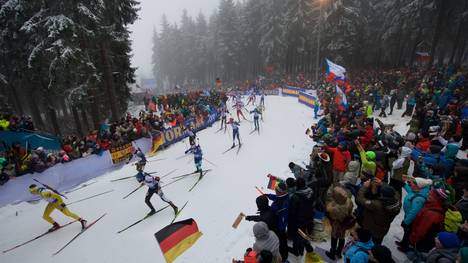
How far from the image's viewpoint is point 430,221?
174 inches

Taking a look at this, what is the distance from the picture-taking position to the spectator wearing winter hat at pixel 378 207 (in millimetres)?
4426

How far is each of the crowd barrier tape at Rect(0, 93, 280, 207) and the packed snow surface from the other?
0.44 m

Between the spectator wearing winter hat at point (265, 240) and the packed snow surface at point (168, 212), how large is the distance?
2141 mm

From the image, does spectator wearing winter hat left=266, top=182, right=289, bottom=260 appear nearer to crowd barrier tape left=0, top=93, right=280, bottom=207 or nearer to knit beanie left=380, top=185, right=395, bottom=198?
knit beanie left=380, top=185, right=395, bottom=198

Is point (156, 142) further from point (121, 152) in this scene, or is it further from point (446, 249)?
point (446, 249)

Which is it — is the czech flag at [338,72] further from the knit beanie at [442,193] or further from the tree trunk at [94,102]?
the tree trunk at [94,102]

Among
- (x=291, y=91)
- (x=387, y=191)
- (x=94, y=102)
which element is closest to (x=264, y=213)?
(x=387, y=191)

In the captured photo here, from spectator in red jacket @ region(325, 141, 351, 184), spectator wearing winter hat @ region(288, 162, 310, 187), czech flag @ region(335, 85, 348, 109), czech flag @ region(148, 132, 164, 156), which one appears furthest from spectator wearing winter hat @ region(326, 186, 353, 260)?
czech flag @ region(148, 132, 164, 156)

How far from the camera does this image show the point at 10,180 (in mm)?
10203

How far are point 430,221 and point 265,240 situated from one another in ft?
9.84

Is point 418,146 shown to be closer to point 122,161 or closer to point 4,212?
point 122,161

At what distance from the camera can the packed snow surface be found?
716cm

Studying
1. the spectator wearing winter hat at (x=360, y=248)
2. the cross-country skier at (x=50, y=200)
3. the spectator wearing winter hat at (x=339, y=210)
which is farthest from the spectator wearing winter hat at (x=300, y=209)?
the cross-country skier at (x=50, y=200)

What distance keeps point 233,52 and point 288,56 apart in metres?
13.2
